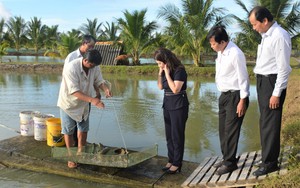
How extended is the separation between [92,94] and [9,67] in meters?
17.9

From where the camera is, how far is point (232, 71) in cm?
338

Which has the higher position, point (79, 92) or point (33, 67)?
point (79, 92)

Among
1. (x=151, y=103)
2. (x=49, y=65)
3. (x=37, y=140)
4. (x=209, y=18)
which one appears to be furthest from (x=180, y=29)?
(x=37, y=140)

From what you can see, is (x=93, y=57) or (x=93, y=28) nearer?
(x=93, y=57)

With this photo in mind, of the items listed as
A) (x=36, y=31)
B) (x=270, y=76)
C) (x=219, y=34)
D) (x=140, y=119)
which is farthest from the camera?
(x=36, y=31)

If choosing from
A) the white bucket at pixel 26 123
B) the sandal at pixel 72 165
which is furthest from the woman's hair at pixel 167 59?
the white bucket at pixel 26 123

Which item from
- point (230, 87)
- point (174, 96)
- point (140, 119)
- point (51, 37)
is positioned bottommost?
point (140, 119)

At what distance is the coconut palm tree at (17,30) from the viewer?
35.8 meters

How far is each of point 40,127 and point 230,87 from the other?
3114mm

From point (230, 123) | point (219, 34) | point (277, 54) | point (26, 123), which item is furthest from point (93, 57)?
point (26, 123)

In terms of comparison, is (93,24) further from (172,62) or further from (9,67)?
(172,62)

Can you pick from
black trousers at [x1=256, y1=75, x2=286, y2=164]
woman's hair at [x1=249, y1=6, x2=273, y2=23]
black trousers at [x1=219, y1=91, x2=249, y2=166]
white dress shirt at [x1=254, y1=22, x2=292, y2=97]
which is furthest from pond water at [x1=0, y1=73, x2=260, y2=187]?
woman's hair at [x1=249, y1=6, x2=273, y2=23]

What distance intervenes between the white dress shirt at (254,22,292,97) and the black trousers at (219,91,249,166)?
42cm

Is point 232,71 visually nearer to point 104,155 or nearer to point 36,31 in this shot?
point 104,155
